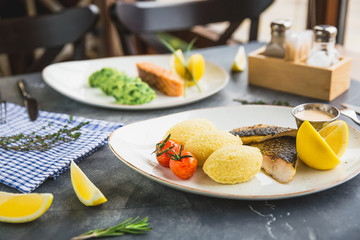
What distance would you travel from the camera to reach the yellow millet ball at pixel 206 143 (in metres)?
1.01

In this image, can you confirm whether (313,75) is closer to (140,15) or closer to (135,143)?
(135,143)

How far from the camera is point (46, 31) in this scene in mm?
2350

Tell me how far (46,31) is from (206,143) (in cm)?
168

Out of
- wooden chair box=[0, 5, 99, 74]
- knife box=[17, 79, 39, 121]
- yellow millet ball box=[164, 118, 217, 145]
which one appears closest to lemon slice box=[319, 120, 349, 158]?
yellow millet ball box=[164, 118, 217, 145]

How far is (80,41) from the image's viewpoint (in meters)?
2.58

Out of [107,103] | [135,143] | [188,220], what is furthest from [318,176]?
[107,103]

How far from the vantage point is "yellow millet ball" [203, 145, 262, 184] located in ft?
3.03

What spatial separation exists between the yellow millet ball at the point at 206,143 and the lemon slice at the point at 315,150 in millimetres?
A: 161

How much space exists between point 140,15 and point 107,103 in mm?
1098

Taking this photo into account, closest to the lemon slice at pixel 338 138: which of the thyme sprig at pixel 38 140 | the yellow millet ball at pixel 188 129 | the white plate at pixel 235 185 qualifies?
the white plate at pixel 235 185

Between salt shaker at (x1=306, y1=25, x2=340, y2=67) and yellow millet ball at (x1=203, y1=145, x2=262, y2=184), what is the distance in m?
0.72

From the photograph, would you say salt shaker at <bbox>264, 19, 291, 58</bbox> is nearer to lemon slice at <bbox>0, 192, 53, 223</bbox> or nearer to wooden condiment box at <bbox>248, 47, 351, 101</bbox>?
wooden condiment box at <bbox>248, 47, 351, 101</bbox>

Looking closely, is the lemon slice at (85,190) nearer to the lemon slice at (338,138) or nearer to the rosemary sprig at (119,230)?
the rosemary sprig at (119,230)

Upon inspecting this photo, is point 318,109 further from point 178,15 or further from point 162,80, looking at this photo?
point 178,15
